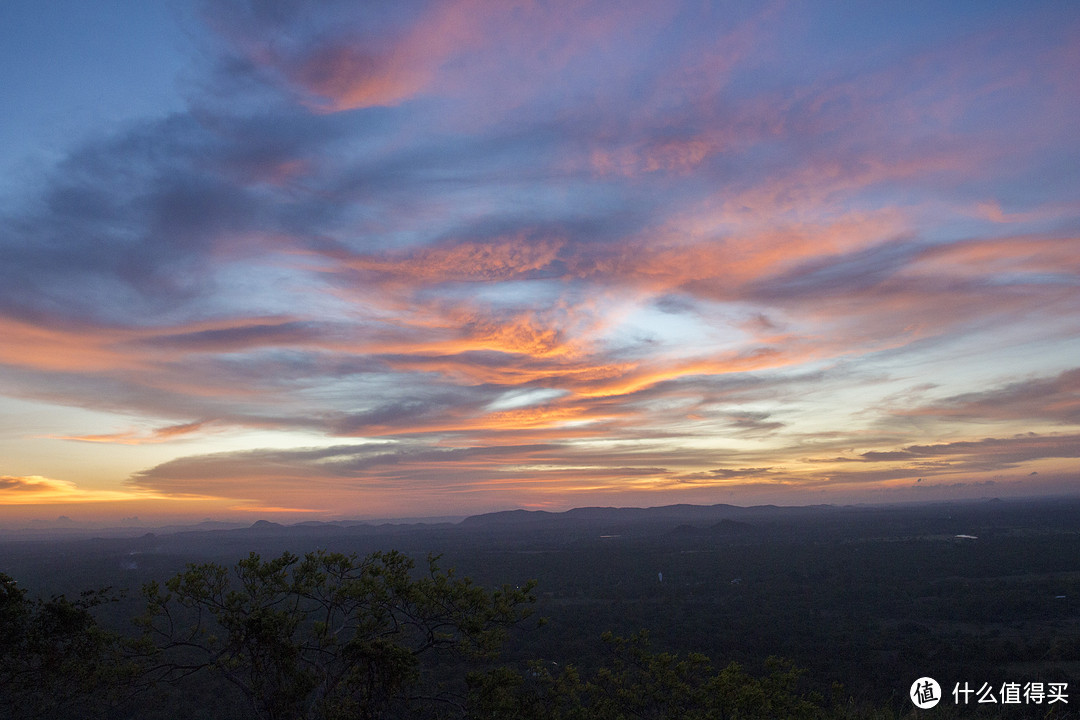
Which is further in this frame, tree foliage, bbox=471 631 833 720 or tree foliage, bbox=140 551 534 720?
tree foliage, bbox=471 631 833 720

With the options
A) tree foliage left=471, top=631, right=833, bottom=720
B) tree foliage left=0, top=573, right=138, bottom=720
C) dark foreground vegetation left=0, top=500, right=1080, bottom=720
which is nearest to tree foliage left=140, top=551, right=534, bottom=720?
dark foreground vegetation left=0, top=500, right=1080, bottom=720

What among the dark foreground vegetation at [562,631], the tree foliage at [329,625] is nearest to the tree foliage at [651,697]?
the dark foreground vegetation at [562,631]

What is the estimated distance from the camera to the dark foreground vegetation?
12.2 meters

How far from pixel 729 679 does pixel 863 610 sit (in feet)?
179

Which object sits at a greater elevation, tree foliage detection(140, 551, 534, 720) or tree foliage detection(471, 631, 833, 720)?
tree foliage detection(140, 551, 534, 720)

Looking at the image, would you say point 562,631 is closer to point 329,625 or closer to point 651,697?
point 651,697

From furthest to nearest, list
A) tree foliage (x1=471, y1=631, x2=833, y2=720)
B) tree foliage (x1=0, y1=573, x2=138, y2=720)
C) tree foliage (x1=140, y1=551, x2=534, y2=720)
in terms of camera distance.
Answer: tree foliage (x1=471, y1=631, x2=833, y2=720), tree foliage (x1=0, y1=573, x2=138, y2=720), tree foliage (x1=140, y1=551, x2=534, y2=720)

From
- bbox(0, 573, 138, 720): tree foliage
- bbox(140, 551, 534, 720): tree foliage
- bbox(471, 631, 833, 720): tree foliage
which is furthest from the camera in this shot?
bbox(471, 631, 833, 720): tree foliage

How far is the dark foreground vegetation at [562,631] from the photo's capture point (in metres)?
12.2

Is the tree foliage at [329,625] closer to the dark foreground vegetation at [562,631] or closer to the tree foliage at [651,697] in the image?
the dark foreground vegetation at [562,631]

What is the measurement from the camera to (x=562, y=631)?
1950 inches

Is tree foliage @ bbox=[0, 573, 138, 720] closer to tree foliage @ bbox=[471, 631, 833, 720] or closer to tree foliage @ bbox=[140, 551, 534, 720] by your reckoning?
tree foliage @ bbox=[140, 551, 534, 720]

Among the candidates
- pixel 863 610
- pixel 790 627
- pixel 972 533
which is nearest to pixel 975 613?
pixel 863 610

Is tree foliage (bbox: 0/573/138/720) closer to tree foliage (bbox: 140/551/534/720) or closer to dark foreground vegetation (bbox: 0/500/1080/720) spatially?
dark foreground vegetation (bbox: 0/500/1080/720)
